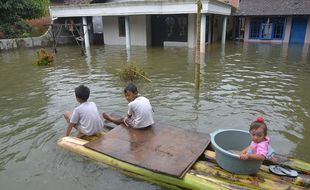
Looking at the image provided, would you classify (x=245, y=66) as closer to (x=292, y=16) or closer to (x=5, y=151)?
(x=5, y=151)

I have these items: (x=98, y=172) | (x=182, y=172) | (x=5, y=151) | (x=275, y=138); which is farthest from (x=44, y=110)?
(x=275, y=138)

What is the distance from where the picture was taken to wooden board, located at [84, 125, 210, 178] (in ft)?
12.8

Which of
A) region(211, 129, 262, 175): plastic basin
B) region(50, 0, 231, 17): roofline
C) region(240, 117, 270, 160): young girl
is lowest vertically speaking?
region(211, 129, 262, 175): plastic basin

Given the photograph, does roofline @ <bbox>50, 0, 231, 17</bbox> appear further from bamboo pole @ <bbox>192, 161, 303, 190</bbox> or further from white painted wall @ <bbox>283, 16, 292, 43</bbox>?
bamboo pole @ <bbox>192, 161, 303, 190</bbox>

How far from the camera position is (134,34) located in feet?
70.6

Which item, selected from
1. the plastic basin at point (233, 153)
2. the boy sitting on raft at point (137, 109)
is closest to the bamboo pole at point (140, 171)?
the plastic basin at point (233, 153)

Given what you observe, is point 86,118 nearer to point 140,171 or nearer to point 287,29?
point 140,171

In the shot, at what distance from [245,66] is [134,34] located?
11123mm

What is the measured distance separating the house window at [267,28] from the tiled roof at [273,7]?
Result: 102 centimetres

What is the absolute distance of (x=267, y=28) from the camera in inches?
931

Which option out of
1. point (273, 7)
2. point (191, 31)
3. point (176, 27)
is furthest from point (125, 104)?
point (273, 7)

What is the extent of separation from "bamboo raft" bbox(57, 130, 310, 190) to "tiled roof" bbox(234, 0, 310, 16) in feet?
69.2

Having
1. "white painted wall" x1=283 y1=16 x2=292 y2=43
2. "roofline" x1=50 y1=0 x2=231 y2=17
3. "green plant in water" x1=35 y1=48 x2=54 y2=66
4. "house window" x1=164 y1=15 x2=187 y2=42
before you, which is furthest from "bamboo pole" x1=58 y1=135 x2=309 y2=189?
"white painted wall" x1=283 y1=16 x2=292 y2=43

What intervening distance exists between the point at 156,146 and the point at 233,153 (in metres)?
1.25
